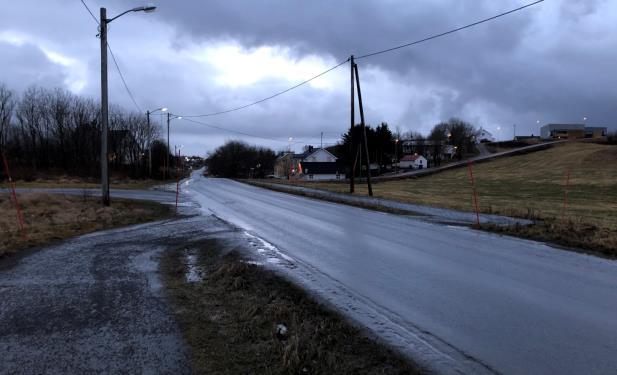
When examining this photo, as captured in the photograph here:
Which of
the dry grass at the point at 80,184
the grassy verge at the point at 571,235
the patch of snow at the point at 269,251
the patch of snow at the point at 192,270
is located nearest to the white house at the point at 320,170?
the dry grass at the point at 80,184

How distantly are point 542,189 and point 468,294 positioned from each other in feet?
156

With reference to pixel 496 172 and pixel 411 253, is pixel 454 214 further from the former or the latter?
pixel 496 172

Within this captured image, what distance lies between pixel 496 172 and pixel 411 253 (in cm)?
7344

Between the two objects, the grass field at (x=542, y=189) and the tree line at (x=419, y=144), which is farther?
the tree line at (x=419, y=144)

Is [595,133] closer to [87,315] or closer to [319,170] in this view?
[319,170]

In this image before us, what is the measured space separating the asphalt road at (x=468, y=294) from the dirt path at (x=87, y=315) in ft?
7.85

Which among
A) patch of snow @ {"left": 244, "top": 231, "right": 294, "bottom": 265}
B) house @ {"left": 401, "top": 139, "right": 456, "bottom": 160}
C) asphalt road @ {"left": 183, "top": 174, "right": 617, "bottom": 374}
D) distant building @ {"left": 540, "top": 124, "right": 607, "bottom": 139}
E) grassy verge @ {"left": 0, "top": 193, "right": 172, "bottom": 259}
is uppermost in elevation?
distant building @ {"left": 540, "top": 124, "right": 607, "bottom": 139}

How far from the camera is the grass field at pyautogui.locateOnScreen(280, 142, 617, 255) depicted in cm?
1865

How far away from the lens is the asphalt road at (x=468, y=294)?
16.2 ft

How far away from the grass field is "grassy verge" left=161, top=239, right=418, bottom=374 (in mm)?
8677

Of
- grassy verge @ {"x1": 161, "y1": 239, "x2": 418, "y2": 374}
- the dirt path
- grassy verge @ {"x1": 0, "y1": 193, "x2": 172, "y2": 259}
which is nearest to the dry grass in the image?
grassy verge @ {"x1": 0, "y1": 193, "x2": 172, "y2": 259}

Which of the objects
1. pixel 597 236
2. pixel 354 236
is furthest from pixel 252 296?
pixel 597 236

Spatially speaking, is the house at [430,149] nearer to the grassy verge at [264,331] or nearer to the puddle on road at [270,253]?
the puddle on road at [270,253]

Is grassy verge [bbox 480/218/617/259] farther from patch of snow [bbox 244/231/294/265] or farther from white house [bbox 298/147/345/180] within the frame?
white house [bbox 298/147/345/180]
